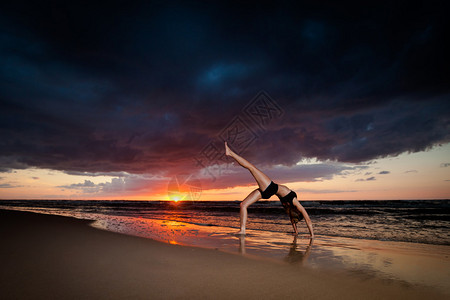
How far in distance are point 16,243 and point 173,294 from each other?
Answer: 14.0 feet

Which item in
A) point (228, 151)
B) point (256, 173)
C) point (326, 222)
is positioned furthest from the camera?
point (326, 222)

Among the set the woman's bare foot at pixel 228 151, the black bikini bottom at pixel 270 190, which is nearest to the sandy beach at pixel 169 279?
the black bikini bottom at pixel 270 190

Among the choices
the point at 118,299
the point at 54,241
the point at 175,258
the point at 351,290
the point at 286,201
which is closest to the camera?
the point at 118,299

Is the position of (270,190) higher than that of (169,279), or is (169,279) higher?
(270,190)

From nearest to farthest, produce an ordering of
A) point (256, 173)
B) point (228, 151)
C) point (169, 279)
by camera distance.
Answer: point (169, 279) → point (256, 173) → point (228, 151)

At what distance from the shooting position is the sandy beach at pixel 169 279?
8.11 ft

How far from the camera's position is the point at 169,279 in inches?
113

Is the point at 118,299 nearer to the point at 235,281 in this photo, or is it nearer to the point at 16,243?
the point at 235,281

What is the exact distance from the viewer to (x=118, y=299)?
2.30 meters

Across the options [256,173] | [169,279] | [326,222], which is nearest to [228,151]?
[256,173]

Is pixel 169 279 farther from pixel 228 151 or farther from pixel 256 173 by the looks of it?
pixel 228 151

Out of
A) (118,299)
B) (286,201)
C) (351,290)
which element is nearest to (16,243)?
(118,299)

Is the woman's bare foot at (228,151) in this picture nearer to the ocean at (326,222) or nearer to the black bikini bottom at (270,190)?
the black bikini bottom at (270,190)

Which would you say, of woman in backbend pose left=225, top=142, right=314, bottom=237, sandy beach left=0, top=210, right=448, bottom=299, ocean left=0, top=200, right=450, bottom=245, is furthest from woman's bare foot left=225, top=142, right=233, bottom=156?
ocean left=0, top=200, right=450, bottom=245
